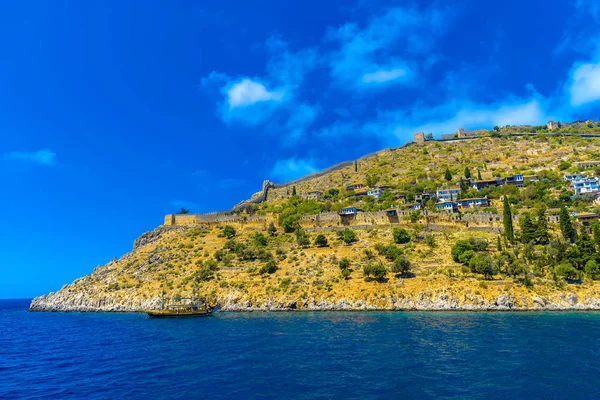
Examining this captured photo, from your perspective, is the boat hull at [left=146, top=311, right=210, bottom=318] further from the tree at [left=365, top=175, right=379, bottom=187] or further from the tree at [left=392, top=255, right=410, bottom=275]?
the tree at [left=365, top=175, right=379, bottom=187]

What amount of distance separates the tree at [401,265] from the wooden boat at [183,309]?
881 inches

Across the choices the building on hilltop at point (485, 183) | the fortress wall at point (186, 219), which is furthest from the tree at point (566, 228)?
the fortress wall at point (186, 219)

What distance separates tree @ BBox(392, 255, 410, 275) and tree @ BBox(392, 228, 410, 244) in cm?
953

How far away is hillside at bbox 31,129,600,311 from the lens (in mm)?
44219

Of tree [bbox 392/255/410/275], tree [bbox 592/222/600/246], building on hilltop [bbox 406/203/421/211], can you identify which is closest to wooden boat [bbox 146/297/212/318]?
tree [bbox 392/255/410/275]

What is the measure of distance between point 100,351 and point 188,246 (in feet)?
135

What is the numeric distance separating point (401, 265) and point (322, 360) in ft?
93.4

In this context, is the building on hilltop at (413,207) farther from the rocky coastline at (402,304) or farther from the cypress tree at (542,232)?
the rocky coastline at (402,304)

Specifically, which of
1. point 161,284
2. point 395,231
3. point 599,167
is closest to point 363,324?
point 395,231

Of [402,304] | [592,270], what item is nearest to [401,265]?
[402,304]

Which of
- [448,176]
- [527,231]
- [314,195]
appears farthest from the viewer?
[314,195]

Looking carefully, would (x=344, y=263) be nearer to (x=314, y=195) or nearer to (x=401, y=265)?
(x=401, y=265)

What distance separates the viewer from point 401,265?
48.0 m

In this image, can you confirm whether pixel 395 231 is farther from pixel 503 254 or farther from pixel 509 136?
pixel 509 136
